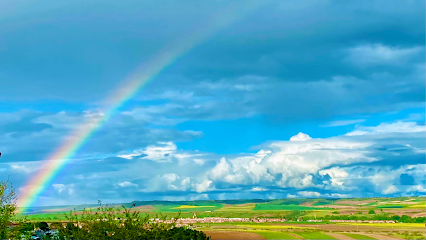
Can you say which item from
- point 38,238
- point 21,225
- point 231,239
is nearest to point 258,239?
point 231,239

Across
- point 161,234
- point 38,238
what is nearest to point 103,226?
point 161,234

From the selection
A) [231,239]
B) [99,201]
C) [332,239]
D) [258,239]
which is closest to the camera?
[99,201]

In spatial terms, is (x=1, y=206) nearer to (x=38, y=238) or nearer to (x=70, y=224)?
(x=38, y=238)

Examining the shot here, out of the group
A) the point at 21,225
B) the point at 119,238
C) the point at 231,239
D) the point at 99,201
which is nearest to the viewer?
the point at 119,238

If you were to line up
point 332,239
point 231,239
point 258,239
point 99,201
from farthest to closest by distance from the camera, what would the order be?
1. point 332,239
2. point 258,239
3. point 231,239
4. point 99,201

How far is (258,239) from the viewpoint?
4274 inches

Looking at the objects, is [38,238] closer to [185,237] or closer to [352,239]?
[185,237]

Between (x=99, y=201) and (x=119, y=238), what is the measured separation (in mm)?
6449

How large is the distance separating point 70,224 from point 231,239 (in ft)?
188

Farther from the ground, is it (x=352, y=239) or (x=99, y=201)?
(x=99, y=201)

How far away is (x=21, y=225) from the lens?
5209 cm

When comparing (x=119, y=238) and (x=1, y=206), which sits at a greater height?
(x=1, y=206)

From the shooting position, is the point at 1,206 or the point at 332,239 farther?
the point at 332,239

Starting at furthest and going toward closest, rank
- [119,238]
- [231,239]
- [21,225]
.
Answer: [231,239] → [21,225] → [119,238]
